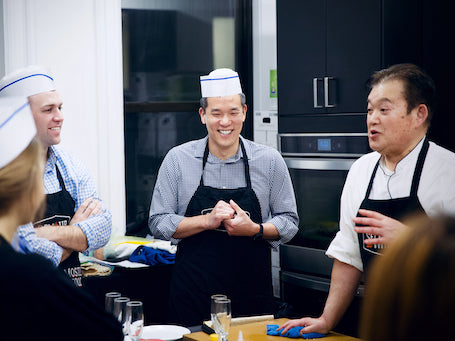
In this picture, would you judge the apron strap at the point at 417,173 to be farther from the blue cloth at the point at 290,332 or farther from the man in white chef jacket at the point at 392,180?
the blue cloth at the point at 290,332

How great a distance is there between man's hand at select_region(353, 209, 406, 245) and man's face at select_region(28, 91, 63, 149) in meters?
1.22

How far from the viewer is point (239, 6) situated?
4551 mm

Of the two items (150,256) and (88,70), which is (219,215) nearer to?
(150,256)

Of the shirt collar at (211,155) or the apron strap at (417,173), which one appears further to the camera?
the shirt collar at (211,155)

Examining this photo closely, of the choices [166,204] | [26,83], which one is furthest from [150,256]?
[26,83]

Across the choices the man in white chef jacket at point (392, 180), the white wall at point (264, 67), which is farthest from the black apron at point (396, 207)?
the white wall at point (264, 67)

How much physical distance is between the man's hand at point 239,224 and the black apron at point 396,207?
513 millimetres

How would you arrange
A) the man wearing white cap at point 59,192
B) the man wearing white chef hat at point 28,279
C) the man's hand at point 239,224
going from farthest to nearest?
the man's hand at point 239,224 < the man wearing white cap at point 59,192 < the man wearing white chef hat at point 28,279

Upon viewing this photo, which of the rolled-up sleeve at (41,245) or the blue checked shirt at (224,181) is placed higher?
the blue checked shirt at (224,181)

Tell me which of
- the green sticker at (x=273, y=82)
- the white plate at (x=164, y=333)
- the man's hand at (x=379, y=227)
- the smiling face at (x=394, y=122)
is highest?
Result: the green sticker at (x=273, y=82)

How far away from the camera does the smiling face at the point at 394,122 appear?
2.21 meters

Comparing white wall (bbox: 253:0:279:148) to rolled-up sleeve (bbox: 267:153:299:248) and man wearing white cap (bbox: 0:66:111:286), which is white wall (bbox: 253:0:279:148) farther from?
man wearing white cap (bbox: 0:66:111:286)

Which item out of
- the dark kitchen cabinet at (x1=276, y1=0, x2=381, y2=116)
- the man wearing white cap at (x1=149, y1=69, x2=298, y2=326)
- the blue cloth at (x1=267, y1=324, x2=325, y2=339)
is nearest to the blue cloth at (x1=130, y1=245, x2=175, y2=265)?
the man wearing white cap at (x1=149, y1=69, x2=298, y2=326)

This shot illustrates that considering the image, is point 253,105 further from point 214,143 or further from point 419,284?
point 419,284
